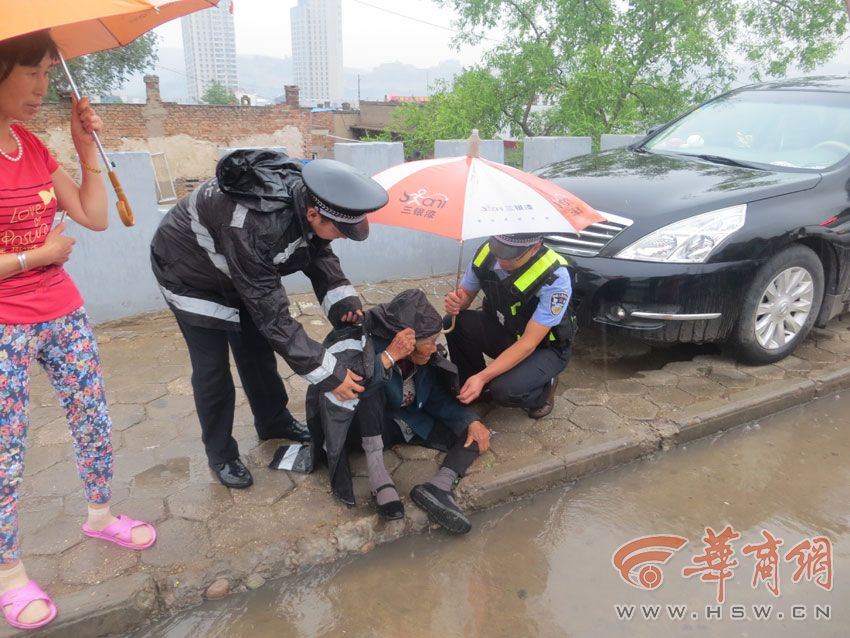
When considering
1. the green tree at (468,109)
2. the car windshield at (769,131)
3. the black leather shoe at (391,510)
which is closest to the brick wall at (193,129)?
the green tree at (468,109)

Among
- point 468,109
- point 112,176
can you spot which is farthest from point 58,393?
point 468,109

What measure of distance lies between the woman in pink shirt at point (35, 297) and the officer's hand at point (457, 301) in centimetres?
166

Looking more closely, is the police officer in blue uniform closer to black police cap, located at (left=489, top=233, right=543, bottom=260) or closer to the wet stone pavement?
black police cap, located at (left=489, top=233, right=543, bottom=260)

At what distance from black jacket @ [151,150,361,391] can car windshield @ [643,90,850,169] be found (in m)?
3.41

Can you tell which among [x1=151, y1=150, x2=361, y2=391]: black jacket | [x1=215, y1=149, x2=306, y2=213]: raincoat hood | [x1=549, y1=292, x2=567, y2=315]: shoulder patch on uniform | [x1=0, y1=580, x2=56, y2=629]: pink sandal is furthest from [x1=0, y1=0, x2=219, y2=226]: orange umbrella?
[x1=549, y1=292, x2=567, y2=315]: shoulder patch on uniform

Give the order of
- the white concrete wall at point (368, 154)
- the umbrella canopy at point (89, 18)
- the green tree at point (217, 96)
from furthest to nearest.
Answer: the green tree at point (217, 96)
the white concrete wall at point (368, 154)
the umbrella canopy at point (89, 18)

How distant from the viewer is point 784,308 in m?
3.75

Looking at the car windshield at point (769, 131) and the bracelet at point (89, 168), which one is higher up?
the car windshield at point (769, 131)

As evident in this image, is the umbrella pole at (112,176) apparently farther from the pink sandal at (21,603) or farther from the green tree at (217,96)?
the green tree at (217,96)

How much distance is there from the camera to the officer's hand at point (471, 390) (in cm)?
287

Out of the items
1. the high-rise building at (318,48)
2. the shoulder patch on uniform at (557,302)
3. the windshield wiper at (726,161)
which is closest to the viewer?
the shoulder patch on uniform at (557,302)

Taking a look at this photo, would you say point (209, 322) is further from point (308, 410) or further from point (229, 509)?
point (229, 509)

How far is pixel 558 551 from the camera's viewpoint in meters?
2.53

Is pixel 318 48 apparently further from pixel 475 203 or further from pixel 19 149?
pixel 19 149
